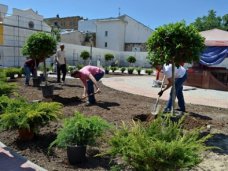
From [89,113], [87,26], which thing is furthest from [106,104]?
[87,26]

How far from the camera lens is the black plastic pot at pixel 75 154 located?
425cm

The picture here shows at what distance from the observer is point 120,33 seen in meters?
54.7

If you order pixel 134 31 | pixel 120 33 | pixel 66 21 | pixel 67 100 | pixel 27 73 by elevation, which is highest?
pixel 66 21

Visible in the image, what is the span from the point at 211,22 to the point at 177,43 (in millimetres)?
66125

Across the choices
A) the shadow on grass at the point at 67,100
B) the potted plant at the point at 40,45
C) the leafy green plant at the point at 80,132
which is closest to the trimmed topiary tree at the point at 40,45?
the potted plant at the point at 40,45

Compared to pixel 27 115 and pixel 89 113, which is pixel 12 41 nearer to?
pixel 89 113

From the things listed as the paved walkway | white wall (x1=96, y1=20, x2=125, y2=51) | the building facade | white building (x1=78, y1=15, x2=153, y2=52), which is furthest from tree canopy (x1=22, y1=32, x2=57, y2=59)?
the building facade

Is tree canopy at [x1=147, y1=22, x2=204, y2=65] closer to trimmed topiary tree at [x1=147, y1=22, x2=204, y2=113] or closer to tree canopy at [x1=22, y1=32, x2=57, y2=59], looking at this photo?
trimmed topiary tree at [x1=147, y1=22, x2=204, y2=113]

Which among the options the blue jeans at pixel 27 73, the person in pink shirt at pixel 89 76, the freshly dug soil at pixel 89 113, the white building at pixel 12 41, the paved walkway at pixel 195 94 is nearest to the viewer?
the freshly dug soil at pixel 89 113

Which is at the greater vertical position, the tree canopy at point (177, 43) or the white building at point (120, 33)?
the white building at point (120, 33)

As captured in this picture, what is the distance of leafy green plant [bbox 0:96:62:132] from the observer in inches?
195

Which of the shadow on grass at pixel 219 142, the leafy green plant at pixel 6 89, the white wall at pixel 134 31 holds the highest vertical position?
the white wall at pixel 134 31

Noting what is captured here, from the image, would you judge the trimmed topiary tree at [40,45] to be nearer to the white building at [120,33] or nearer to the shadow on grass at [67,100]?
the shadow on grass at [67,100]

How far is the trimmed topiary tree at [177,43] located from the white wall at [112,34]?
48.7m
